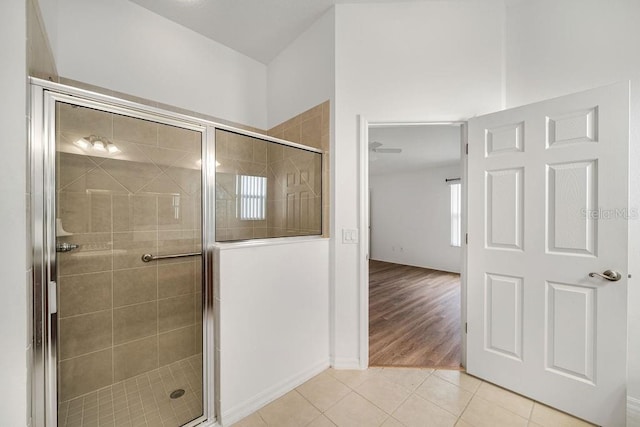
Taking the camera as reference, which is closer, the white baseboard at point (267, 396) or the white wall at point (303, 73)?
the white baseboard at point (267, 396)

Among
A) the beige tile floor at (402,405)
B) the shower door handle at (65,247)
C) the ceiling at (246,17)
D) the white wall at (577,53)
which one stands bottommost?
the beige tile floor at (402,405)

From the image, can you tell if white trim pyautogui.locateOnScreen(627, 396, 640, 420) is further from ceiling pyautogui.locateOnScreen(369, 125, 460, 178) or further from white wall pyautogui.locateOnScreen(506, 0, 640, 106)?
ceiling pyautogui.locateOnScreen(369, 125, 460, 178)

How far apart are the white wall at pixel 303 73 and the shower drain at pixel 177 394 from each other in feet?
7.66

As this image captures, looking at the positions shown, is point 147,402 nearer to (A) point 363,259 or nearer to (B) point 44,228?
(B) point 44,228

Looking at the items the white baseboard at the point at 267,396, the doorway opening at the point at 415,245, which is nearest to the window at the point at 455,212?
the doorway opening at the point at 415,245

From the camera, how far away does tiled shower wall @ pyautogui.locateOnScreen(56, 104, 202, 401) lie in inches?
52.4

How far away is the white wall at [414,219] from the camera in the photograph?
19.3 feet

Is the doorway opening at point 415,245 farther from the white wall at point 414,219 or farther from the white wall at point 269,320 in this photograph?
the white wall at point 269,320

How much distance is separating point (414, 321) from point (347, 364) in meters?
1.37

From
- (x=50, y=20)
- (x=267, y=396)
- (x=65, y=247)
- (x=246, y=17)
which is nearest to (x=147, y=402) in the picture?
(x=267, y=396)

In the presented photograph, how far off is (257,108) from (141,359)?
8.01 feet

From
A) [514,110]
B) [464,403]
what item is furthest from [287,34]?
[464,403]

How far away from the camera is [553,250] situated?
158 centimetres

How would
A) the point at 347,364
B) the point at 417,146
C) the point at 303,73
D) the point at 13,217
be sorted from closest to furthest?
the point at 13,217
the point at 347,364
the point at 303,73
the point at 417,146
